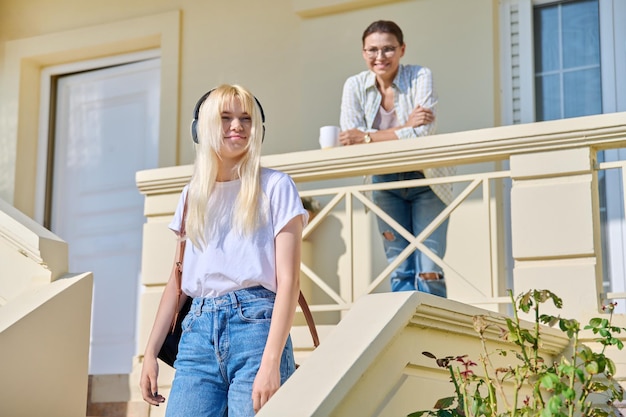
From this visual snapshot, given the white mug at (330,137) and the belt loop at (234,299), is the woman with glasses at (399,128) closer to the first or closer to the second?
the white mug at (330,137)

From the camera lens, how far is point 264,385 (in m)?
2.66

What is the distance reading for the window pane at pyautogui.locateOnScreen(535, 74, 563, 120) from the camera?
6176 millimetres


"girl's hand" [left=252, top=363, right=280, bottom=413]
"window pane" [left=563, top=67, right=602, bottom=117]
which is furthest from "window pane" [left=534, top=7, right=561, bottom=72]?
"girl's hand" [left=252, top=363, right=280, bottom=413]

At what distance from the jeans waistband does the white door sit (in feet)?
14.4

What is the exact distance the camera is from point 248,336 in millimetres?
2760

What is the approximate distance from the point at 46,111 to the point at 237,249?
208 inches

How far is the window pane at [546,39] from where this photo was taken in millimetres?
6246

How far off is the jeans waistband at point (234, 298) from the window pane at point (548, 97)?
12.2 ft

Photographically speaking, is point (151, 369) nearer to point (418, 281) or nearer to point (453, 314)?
point (453, 314)

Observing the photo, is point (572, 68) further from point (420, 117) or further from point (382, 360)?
point (382, 360)

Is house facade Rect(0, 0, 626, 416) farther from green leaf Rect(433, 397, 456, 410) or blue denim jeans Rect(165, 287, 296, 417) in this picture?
blue denim jeans Rect(165, 287, 296, 417)

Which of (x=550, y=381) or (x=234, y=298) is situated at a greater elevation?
(x=234, y=298)

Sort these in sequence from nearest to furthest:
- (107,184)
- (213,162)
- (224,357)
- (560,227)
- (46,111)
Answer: (224,357)
(213,162)
(560,227)
(107,184)
(46,111)

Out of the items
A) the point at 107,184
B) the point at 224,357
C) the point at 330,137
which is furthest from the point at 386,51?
the point at 107,184
